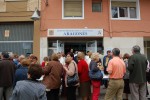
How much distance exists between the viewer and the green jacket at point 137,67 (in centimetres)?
894

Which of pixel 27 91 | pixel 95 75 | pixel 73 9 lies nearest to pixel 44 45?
pixel 73 9

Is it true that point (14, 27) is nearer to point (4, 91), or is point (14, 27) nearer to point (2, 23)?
point (2, 23)

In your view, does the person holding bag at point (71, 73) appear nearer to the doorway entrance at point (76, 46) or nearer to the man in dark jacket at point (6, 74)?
the man in dark jacket at point (6, 74)

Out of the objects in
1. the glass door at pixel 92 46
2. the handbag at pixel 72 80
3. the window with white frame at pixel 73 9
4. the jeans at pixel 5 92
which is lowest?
the jeans at pixel 5 92

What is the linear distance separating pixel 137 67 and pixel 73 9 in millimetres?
10866

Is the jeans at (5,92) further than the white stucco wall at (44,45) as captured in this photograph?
No

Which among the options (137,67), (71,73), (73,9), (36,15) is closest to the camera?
(137,67)

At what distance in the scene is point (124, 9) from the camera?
65.1ft

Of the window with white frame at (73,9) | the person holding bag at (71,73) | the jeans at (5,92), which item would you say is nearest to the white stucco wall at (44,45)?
the window with white frame at (73,9)

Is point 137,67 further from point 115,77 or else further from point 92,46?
point 92,46

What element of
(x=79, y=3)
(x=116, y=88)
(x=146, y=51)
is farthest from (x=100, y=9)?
(x=116, y=88)

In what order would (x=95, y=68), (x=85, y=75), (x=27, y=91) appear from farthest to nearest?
(x=85, y=75) < (x=95, y=68) < (x=27, y=91)

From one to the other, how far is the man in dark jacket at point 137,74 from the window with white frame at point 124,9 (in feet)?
34.8

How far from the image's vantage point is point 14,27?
19.2m
